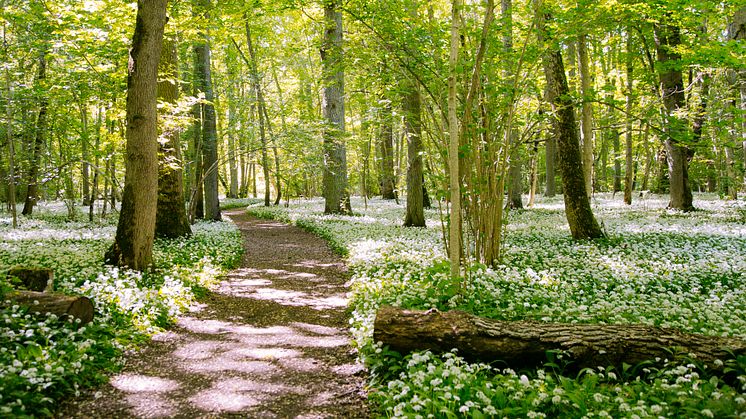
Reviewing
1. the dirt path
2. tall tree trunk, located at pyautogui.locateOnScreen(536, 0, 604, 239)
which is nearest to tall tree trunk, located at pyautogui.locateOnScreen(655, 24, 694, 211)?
tall tree trunk, located at pyautogui.locateOnScreen(536, 0, 604, 239)

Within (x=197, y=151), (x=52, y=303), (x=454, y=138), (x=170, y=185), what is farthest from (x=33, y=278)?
(x=197, y=151)

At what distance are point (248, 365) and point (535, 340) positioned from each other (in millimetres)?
3513

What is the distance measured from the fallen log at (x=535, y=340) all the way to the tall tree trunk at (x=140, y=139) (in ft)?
18.9

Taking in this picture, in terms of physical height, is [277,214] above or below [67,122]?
below

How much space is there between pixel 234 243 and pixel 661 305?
11273 mm

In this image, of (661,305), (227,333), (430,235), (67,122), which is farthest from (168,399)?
(67,122)

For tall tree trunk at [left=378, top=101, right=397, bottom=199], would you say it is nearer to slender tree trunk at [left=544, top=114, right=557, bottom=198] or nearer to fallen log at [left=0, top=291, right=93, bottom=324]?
slender tree trunk at [left=544, top=114, right=557, bottom=198]

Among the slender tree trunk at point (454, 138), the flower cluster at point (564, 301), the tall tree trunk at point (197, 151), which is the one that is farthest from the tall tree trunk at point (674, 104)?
the tall tree trunk at point (197, 151)

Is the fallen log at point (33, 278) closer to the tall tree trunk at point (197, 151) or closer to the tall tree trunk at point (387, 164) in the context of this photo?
the tall tree trunk at point (197, 151)

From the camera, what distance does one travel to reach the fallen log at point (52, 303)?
5.54 m

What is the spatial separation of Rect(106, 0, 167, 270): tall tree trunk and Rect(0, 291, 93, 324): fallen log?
2790 millimetres

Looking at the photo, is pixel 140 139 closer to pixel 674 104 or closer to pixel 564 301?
pixel 564 301

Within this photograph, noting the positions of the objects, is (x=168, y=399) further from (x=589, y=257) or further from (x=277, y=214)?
(x=277, y=214)

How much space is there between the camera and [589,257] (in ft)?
31.4
